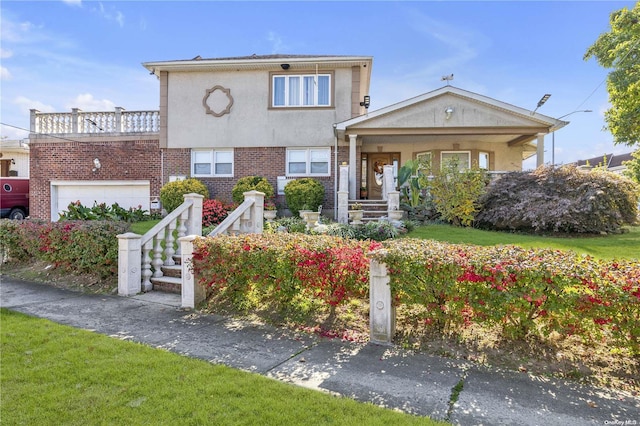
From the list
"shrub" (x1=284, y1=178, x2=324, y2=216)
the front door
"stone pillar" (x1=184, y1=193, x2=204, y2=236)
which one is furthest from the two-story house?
"stone pillar" (x1=184, y1=193, x2=204, y2=236)

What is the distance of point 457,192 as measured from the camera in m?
11.5

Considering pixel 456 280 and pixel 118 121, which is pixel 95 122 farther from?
pixel 456 280

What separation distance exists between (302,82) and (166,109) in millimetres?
5871

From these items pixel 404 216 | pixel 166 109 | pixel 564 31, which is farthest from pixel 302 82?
pixel 564 31

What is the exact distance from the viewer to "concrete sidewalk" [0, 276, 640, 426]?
275 cm

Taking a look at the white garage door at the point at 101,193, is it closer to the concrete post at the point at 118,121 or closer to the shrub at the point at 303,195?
the concrete post at the point at 118,121

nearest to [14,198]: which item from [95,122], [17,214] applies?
[17,214]

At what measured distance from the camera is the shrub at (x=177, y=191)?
13734 millimetres

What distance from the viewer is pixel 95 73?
42.2 feet

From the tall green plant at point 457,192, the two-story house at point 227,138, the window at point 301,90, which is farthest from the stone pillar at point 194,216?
the window at point 301,90

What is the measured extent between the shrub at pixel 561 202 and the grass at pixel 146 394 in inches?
391

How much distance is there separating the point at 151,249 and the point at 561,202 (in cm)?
1069

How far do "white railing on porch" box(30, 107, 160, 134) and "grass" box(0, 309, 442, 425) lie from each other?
1377cm

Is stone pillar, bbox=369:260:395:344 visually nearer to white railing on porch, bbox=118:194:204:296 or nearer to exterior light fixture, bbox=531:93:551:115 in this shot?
white railing on porch, bbox=118:194:204:296
